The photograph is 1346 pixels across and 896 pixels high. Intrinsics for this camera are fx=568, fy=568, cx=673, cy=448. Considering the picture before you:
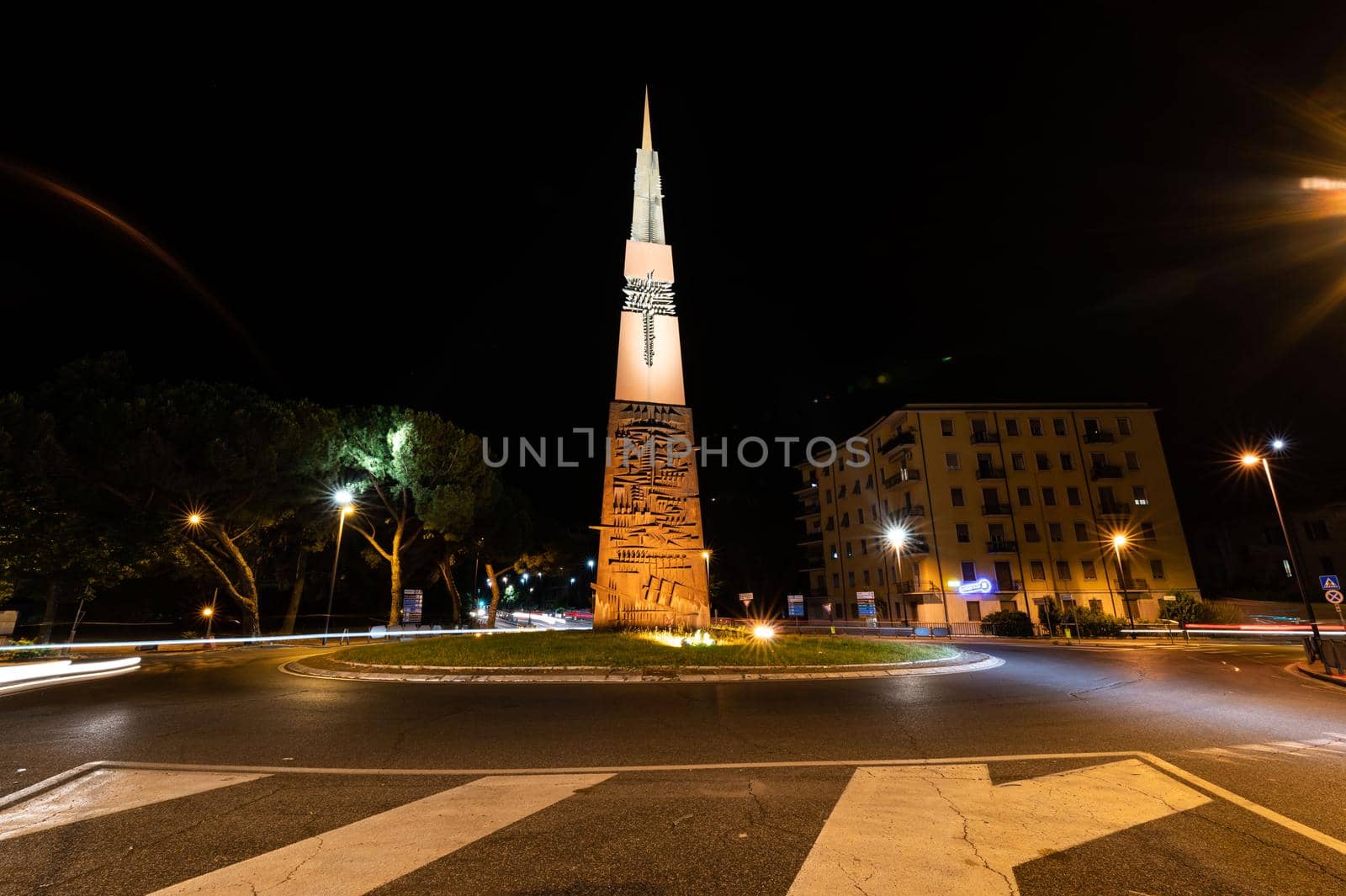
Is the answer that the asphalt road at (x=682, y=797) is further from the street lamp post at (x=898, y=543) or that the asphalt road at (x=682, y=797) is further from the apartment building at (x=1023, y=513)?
the apartment building at (x=1023, y=513)

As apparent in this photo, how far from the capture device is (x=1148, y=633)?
1170 inches

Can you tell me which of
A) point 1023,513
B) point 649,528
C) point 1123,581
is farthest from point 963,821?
point 1023,513

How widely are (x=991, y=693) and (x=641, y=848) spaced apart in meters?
9.09

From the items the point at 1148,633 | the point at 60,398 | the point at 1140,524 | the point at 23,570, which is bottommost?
the point at 1148,633

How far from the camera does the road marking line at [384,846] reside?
296 cm

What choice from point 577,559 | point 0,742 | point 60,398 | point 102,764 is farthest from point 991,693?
point 577,559

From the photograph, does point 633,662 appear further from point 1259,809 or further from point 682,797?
point 1259,809

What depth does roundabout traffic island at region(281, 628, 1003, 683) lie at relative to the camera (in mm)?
12281

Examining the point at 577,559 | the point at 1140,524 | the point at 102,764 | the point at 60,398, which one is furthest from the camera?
the point at 577,559

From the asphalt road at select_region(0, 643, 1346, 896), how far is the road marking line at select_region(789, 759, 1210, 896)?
0.08 feet

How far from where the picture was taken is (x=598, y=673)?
1239 centimetres

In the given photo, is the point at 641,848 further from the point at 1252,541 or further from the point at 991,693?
the point at 1252,541

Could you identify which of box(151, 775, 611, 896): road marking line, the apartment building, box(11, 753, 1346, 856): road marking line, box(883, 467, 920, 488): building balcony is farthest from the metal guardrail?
box(883, 467, 920, 488): building balcony

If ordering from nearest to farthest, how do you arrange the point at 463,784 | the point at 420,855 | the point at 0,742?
the point at 420,855, the point at 463,784, the point at 0,742
